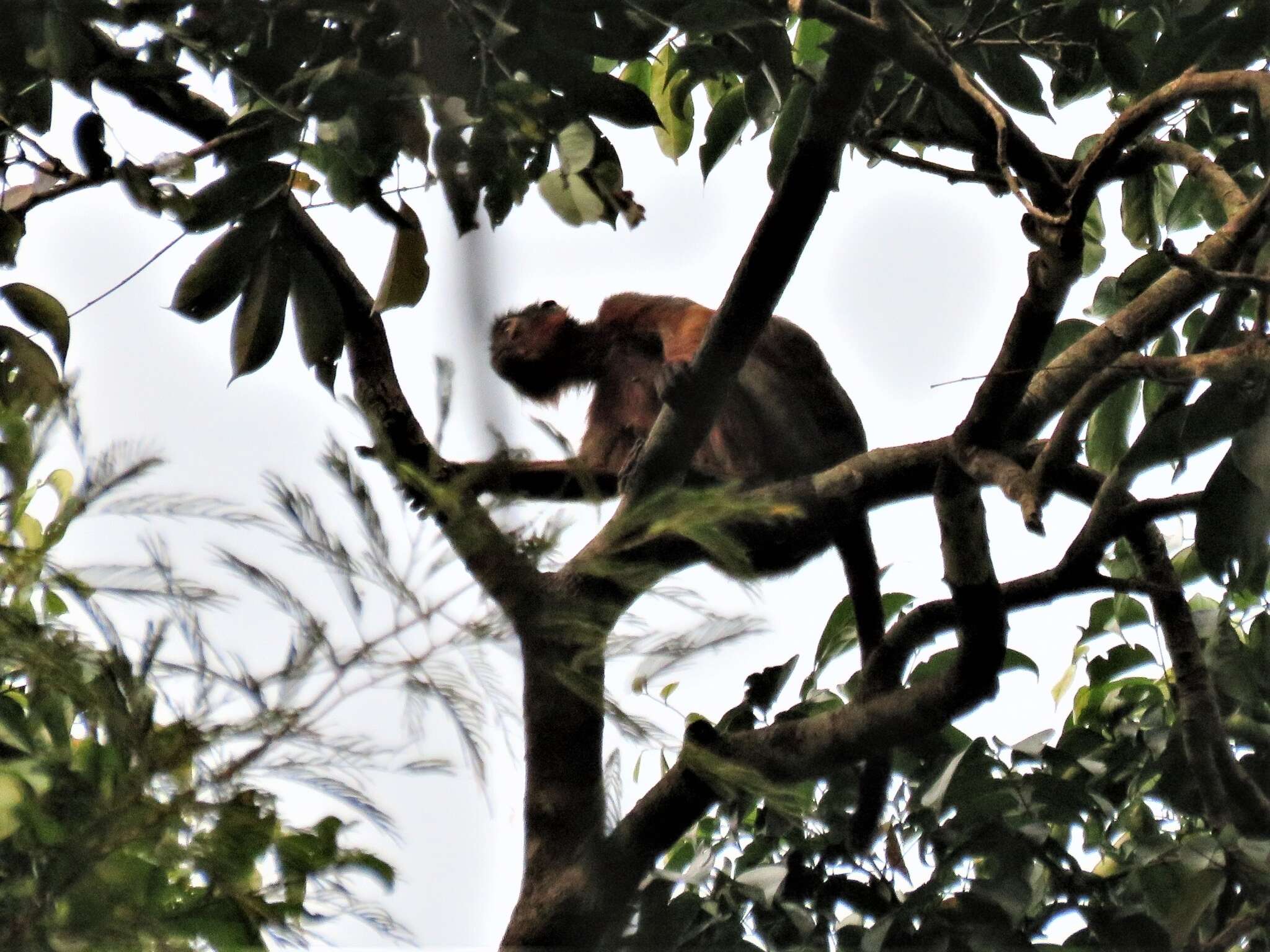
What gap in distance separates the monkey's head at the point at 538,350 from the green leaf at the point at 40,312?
3.06 m

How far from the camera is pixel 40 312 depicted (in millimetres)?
2359

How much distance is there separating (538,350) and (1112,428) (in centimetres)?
294

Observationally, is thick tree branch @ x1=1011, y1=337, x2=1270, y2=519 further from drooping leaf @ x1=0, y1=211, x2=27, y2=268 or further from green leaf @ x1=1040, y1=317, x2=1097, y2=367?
drooping leaf @ x1=0, y1=211, x2=27, y2=268

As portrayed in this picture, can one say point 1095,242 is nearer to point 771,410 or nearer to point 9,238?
point 771,410

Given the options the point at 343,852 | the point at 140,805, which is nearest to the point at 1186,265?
the point at 343,852

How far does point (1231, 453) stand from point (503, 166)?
120cm

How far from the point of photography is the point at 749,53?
205 cm

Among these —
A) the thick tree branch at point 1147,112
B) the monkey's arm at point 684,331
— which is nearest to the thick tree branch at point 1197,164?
the thick tree branch at point 1147,112

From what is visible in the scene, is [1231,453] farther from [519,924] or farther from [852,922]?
[519,924]

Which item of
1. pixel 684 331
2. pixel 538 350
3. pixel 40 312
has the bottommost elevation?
pixel 40 312

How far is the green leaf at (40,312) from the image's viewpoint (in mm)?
2354

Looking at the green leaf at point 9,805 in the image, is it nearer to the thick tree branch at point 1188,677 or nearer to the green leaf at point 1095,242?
the thick tree branch at point 1188,677

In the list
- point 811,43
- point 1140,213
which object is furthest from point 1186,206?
point 811,43

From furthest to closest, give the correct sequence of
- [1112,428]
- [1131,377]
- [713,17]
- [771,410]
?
[771,410] → [1112,428] → [1131,377] → [713,17]
